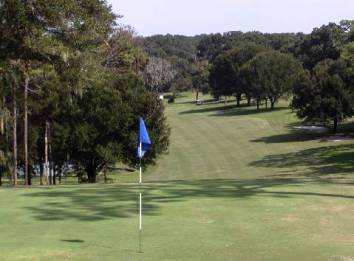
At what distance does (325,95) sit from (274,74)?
2699 cm

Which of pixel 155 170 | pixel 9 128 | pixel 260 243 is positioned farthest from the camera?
pixel 155 170

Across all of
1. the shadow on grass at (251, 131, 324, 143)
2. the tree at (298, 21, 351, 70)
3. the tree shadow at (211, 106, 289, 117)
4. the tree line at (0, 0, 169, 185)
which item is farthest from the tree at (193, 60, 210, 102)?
the tree line at (0, 0, 169, 185)

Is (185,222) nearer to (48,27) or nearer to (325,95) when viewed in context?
(48,27)

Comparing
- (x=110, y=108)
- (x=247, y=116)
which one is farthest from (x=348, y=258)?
(x=247, y=116)

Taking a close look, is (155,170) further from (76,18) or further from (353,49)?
(76,18)

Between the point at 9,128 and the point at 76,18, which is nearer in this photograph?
the point at 76,18

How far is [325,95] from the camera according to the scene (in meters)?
61.6

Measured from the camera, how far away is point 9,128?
4094 cm

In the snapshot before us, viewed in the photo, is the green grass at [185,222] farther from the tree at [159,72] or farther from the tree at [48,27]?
the tree at [159,72]

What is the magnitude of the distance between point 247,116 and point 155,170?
38.7 meters

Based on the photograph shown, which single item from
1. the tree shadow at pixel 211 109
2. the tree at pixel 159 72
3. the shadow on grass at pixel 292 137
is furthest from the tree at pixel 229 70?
the shadow on grass at pixel 292 137

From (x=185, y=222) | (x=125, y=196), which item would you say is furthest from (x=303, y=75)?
(x=185, y=222)

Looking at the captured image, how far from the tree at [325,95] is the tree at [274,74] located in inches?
856

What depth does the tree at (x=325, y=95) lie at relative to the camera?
199 feet
